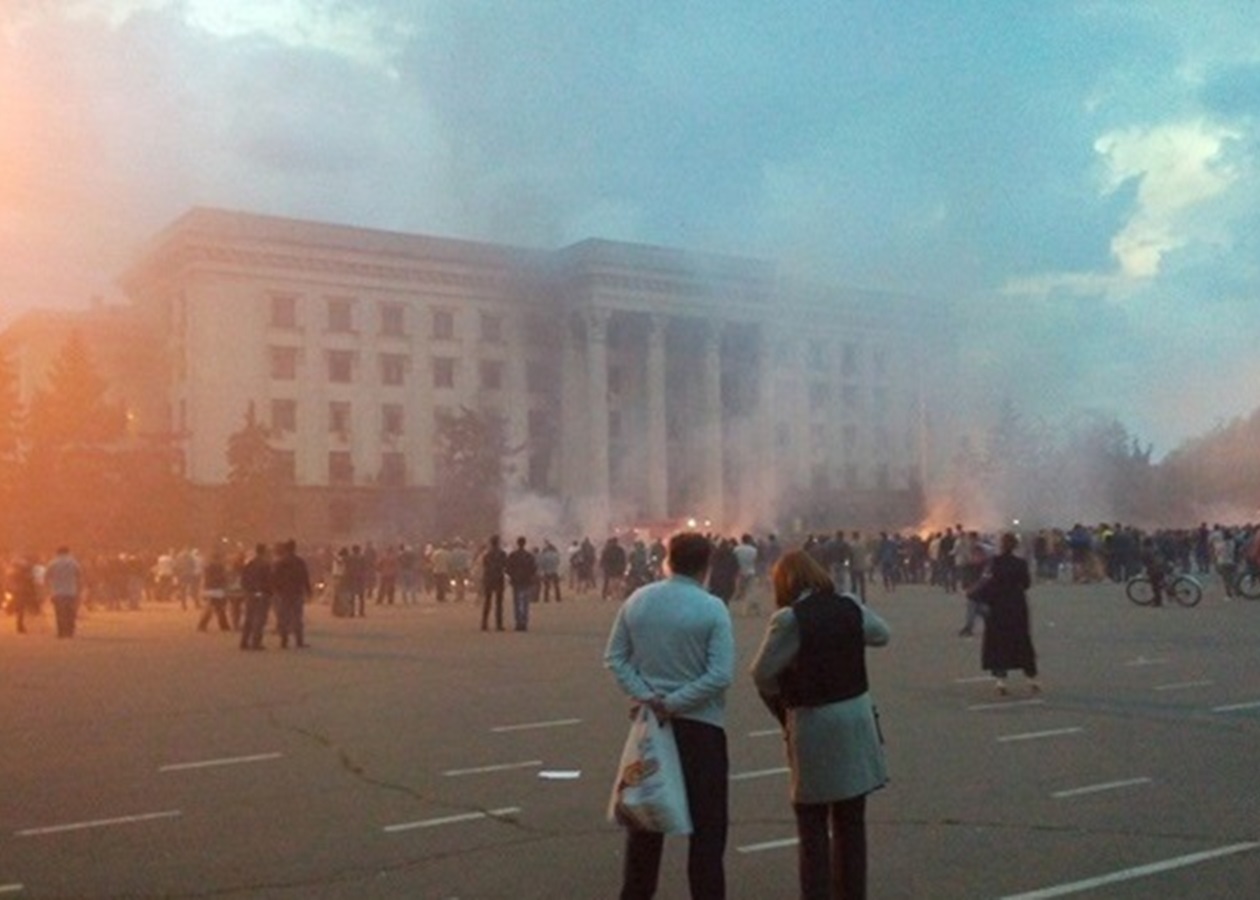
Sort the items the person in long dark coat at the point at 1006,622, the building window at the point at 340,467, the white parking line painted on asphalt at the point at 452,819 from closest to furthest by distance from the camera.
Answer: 1. the white parking line painted on asphalt at the point at 452,819
2. the person in long dark coat at the point at 1006,622
3. the building window at the point at 340,467

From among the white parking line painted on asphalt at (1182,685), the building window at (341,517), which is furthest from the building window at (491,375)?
the white parking line painted on asphalt at (1182,685)

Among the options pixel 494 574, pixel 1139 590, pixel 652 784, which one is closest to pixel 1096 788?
pixel 652 784

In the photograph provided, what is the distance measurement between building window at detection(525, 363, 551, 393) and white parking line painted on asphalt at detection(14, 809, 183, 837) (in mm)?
71786

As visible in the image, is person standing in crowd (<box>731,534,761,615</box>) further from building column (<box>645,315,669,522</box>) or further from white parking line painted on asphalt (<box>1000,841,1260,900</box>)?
building column (<box>645,315,669,522</box>)

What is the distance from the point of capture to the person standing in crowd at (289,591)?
21172 millimetres

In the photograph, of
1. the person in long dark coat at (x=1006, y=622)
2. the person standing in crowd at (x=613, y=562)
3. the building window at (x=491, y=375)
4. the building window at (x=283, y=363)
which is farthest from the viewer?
the building window at (x=491, y=375)

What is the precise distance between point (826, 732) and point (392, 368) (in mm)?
71770

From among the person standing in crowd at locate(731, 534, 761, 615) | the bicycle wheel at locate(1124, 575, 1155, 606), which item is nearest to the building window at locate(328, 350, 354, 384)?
the person standing in crowd at locate(731, 534, 761, 615)

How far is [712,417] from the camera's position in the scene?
78938 millimetres

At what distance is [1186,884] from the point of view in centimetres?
642

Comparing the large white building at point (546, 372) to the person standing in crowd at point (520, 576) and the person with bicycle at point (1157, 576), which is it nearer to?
the person with bicycle at point (1157, 576)

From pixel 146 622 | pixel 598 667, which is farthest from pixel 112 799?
pixel 146 622

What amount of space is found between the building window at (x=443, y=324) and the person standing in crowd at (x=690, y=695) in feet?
236

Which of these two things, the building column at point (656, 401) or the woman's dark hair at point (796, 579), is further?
the building column at point (656, 401)
